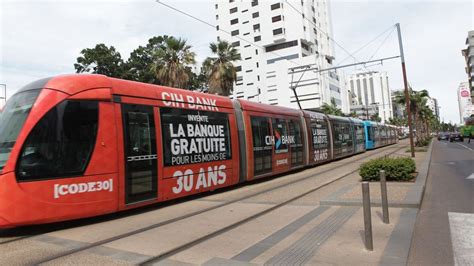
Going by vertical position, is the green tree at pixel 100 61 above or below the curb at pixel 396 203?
above

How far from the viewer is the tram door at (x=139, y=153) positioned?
26.0 ft

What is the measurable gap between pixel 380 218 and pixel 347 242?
1.79 m

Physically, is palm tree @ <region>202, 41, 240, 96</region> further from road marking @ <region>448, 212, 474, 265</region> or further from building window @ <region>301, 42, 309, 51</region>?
building window @ <region>301, 42, 309, 51</region>

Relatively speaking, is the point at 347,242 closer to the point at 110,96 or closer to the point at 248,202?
the point at 248,202

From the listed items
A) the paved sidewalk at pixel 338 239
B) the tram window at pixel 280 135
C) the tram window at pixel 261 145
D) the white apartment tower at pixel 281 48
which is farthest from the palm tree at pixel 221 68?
the white apartment tower at pixel 281 48

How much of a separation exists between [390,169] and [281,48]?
6684 cm

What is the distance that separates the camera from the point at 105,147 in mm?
7445

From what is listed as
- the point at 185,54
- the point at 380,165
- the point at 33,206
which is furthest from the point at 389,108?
the point at 33,206

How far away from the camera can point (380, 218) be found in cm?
684

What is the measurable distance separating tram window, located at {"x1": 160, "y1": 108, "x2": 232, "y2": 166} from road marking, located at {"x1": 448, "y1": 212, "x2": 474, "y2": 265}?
6075mm

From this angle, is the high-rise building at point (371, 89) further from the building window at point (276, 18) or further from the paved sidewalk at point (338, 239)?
the paved sidewalk at point (338, 239)

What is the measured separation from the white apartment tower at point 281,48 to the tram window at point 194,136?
58.5m

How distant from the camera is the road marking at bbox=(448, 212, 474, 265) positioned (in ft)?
15.3

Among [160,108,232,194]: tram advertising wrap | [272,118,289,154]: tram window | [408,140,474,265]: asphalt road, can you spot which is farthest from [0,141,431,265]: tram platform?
[272,118,289,154]: tram window
